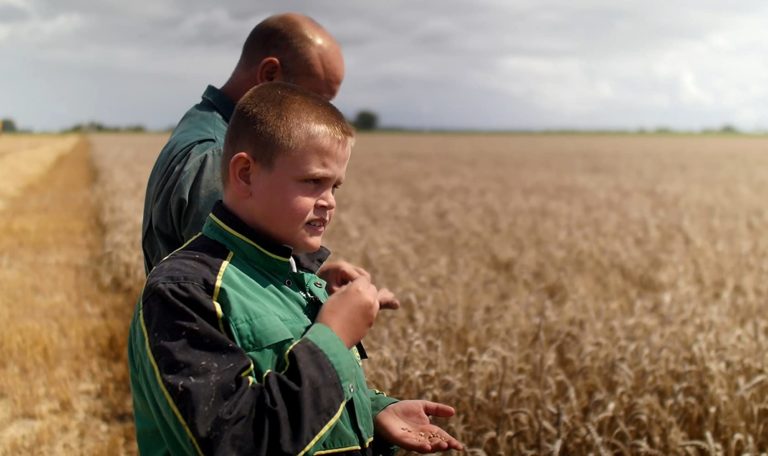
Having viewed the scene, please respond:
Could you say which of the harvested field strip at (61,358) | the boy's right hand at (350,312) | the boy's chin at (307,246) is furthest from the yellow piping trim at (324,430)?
the harvested field strip at (61,358)

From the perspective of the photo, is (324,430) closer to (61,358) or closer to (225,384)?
(225,384)

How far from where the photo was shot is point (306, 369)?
1580 millimetres

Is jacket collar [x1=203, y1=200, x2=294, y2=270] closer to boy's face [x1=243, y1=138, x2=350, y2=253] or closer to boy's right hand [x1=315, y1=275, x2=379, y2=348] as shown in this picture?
boy's face [x1=243, y1=138, x2=350, y2=253]

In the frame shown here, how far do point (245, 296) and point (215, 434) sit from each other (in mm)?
304

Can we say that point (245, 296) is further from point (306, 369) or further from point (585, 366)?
point (585, 366)

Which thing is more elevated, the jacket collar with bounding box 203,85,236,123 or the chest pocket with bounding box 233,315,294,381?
the jacket collar with bounding box 203,85,236,123

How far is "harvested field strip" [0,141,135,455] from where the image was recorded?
14.5 ft

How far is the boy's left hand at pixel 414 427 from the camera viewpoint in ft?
5.81

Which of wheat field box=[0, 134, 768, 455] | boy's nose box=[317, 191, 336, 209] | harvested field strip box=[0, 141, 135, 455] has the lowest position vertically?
harvested field strip box=[0, 141, 135, 455]

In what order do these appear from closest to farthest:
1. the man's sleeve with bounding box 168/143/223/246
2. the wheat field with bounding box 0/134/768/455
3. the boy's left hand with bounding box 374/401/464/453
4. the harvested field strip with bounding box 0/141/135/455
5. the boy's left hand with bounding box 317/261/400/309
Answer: the boy's left hand with bounding box 374/401/464/453 → the boy's left hand with bounding box 317/261/400/309 → the man's sleeve with bounding box 168/143/223/246 → the wheat field with bounding box 0/134/768/455 → the harvested field strip with bounding box 0/141/135/455

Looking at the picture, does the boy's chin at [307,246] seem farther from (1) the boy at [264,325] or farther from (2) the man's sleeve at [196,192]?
(2) the man's sleeve at [196,192]

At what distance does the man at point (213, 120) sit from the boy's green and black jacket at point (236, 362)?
25.5 inches

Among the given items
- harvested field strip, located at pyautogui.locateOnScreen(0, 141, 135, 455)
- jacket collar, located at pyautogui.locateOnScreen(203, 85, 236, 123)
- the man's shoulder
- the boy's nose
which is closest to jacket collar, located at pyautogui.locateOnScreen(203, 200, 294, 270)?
the boy's nose

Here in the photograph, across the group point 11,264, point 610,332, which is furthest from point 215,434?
point 11,264
